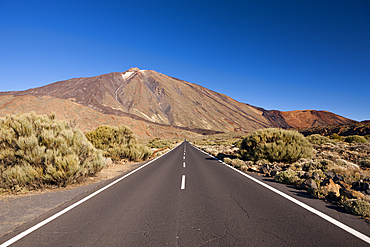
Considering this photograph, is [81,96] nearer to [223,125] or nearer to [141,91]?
[141,91]

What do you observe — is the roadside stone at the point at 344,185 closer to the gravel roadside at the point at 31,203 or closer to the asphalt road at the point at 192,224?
the asphalt road at the point at 192,224

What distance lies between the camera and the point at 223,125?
151250 mm

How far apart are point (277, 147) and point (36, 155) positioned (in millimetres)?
12843

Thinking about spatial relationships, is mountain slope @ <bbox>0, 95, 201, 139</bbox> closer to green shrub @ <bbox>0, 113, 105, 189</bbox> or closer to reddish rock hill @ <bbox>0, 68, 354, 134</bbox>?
reddish rock hill @ <bbox>0, 68, 354, 134</bbox>

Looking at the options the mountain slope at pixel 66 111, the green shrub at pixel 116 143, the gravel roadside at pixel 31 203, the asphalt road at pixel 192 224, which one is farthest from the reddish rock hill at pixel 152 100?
the asphalt road at pixel 192 224

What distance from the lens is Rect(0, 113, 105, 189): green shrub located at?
22.1 feet

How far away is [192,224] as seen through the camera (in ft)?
13.0

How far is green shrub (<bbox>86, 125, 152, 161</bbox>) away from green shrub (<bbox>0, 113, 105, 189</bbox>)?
688 centimetres

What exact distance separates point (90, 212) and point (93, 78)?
200 meters

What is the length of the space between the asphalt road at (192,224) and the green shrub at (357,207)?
298 mm

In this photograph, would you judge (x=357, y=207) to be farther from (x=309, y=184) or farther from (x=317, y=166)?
(x=317, y=166)

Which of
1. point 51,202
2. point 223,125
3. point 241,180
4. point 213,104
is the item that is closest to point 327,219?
point 241,180

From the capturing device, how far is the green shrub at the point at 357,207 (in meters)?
4.21

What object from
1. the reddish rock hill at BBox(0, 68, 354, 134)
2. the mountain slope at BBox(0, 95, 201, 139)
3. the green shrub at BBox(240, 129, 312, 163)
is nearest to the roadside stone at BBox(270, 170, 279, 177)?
the green shrub at BBox(240, 129, 312, 163)
